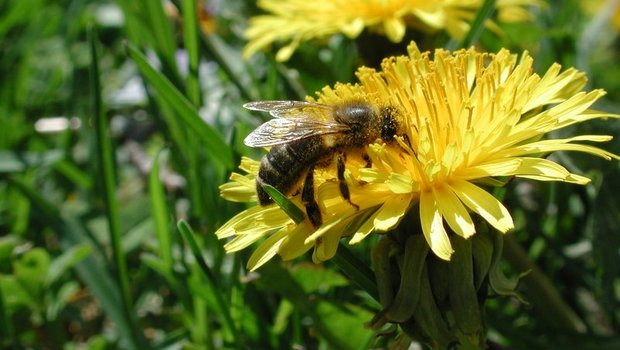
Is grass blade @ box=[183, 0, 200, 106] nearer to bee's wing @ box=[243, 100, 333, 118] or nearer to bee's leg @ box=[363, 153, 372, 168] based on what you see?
bee's wing @ box=[243, 100, 333, 118]

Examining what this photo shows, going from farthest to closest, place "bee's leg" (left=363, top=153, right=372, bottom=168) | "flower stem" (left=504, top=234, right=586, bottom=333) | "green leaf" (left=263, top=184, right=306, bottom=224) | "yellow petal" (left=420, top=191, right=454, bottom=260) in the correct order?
"flower stem" (left=504, top=234, right=586, bottom=333), "bee's leg" (left=363, top=153, right=372, bottom=168), "green leaf" (left=263, top=184, right=306, bottom=224), "yellow petal" (left=420, top=191, right=454, bottom=260)

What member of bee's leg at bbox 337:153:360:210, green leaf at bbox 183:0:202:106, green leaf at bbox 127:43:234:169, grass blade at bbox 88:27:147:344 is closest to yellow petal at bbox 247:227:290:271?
bee's leg at bbox 337:153:360:210

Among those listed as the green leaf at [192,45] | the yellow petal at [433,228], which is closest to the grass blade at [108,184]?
the green leaf at [192,45]

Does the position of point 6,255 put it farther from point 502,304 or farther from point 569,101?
point 569,101

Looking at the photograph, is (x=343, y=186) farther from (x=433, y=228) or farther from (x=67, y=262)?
(x=67, y=262)

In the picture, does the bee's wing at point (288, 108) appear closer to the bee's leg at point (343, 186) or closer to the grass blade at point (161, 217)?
the bee's leg at point (343, 186)

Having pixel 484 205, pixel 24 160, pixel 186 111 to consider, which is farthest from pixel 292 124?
pixel 24 160
